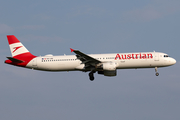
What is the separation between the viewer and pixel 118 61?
48.3 metres

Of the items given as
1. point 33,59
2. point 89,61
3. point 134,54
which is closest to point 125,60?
point 134,54

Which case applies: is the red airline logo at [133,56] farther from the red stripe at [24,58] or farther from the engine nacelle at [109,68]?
the red stripe at [24,58]

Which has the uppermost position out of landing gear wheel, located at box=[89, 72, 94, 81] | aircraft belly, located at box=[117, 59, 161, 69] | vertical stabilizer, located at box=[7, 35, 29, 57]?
vertical stabilizer, located at box=[7, 35, 29, 57]

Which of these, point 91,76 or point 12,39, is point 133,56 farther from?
point 12,39

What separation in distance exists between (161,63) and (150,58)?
6.92 feet

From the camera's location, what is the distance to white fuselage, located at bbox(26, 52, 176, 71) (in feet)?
159

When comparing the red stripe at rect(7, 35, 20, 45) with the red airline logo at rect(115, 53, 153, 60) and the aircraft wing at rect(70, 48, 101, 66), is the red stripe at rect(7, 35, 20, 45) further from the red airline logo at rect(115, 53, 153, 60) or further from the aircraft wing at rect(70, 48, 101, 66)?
the red airline logo at rect(115, 53, 153, 60)

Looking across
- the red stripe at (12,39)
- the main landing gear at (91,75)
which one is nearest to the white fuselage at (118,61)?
the main landing gear at (91,75)

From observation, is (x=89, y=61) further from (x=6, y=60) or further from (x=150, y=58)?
(x=6, y=60)

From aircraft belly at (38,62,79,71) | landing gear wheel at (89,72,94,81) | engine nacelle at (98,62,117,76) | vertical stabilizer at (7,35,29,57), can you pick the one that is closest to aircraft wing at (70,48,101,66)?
engine nacelle at (98,62,117,76)

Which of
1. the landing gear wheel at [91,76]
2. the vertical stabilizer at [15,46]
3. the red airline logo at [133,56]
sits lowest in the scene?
the landing gear wheel at [91,76]

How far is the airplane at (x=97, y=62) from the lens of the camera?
4806cm

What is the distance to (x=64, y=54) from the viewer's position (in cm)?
5131

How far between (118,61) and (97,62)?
11.6ft
